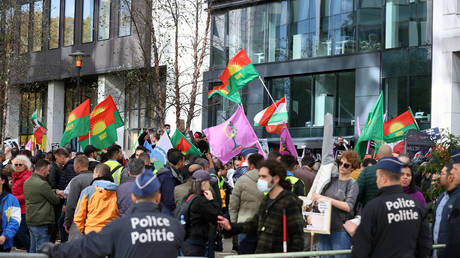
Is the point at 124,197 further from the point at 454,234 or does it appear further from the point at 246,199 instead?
the point at 454,234

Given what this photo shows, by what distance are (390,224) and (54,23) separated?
127 ft

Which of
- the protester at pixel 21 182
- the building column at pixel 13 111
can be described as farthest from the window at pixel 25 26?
the protester at pixel 21 182

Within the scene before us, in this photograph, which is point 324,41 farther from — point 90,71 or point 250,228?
point 250,228

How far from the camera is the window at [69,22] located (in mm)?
41094

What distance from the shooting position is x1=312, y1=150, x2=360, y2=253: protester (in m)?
9.19

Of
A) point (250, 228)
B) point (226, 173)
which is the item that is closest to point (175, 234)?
point (250, 228)

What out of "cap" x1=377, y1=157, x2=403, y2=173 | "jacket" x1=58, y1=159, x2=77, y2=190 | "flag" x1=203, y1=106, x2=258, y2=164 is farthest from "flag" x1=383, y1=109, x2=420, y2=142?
"cap" x1=377, y1=157, x2=403, y2=173

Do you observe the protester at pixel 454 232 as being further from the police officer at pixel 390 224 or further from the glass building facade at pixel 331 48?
the glass building facade at pixel 331 48

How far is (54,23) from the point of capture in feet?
139

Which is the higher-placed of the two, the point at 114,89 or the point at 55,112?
the point at 114,89

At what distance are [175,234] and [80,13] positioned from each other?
3663 centimetres

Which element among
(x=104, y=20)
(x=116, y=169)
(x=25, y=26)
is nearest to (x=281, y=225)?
(x=116, y=169)

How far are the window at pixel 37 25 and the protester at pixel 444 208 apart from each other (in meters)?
34.2

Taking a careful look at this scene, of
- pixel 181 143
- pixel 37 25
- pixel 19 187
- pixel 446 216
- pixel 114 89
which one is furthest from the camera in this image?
pixel 37 25
